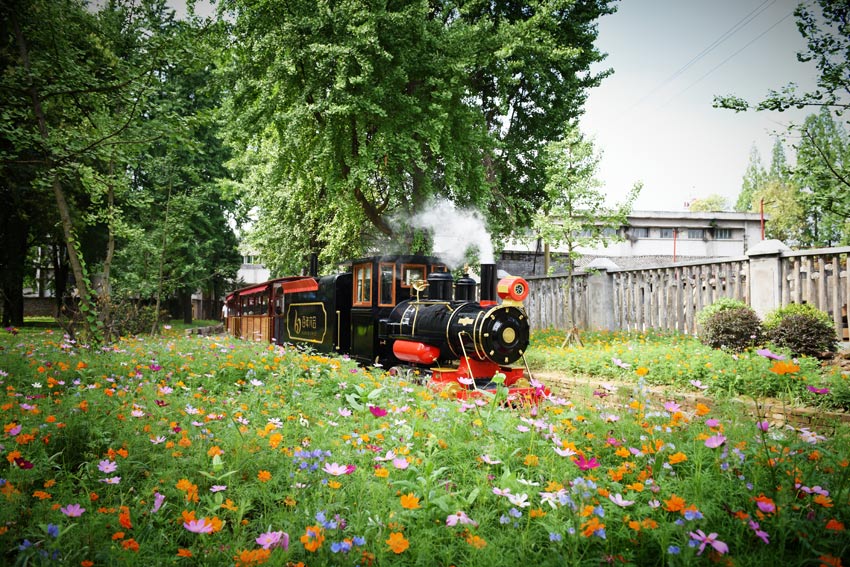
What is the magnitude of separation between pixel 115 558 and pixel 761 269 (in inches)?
408

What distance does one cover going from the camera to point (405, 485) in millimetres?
2803

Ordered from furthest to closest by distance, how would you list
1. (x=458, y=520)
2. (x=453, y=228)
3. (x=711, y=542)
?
(x=453, y=228), (x=458, y=520), (x=711, y=542)

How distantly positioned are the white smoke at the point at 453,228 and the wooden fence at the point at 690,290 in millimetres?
2760

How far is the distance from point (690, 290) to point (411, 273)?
6.22 metres

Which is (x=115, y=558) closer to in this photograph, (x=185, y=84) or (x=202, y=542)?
(x=202, y=542)

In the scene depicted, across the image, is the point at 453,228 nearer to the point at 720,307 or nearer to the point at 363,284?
the point at 363,284

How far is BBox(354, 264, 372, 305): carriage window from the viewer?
30.3 feet

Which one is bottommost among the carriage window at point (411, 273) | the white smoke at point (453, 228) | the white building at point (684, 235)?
the carriage window at point (411, 273)

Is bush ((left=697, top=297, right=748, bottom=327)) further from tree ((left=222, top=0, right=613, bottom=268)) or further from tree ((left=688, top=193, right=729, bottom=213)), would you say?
tree ((left=688, top=193, right=729, bottom=213))

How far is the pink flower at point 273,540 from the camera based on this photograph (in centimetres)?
196

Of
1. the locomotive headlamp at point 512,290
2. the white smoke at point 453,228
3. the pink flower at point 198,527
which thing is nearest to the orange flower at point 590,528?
the pink flower at point 198,527

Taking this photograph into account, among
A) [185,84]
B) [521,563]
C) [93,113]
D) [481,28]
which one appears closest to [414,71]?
[481,28]

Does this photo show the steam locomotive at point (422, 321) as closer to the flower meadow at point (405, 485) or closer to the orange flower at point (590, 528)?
the flower meadow at point (405, 485)

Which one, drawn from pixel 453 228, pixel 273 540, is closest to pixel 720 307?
pixel 453 228
